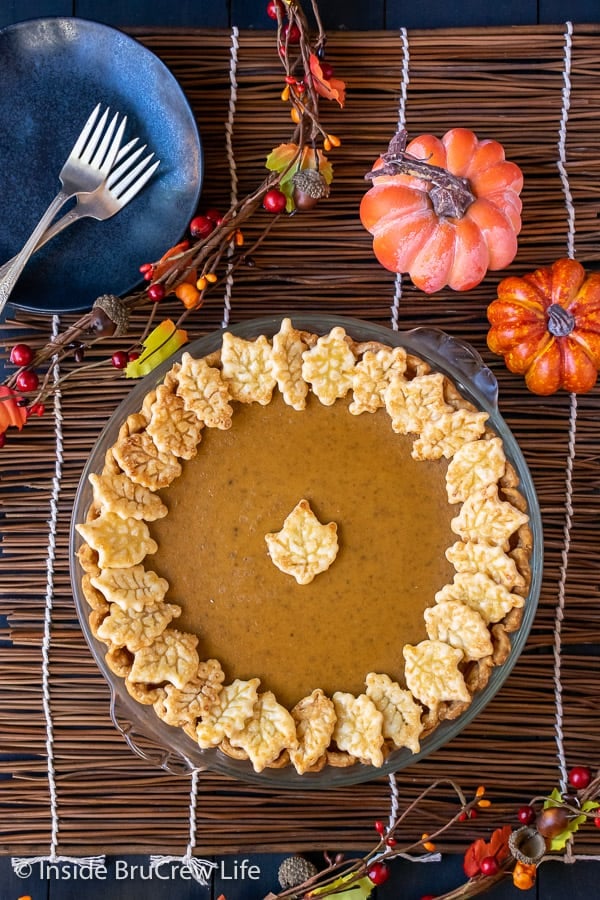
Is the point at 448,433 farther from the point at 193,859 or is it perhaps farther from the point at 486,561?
the point at 193,859

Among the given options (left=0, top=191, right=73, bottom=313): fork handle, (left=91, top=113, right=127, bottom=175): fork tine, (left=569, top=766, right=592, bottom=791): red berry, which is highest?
(left=91, top=113, right=127, bottom=175): fork tine

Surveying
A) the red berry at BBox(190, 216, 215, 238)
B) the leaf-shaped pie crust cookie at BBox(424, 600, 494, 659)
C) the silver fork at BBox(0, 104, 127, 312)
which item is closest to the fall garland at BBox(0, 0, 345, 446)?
the red berry at BBox(190, 216, 215, 238)

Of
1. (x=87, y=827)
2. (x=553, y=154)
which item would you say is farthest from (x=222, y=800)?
(x=553, y=154)

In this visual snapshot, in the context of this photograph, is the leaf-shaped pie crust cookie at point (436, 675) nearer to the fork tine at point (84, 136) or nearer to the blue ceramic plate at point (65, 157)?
the blue ceramic plate at point (65, 157)

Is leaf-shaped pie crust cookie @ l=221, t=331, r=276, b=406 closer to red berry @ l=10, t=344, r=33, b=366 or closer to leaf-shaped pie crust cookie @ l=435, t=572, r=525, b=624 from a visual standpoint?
red berry @ l=10, t=344, r=33, b=366

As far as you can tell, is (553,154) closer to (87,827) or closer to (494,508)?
(494,508)

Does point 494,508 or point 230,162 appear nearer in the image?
point 494,508
